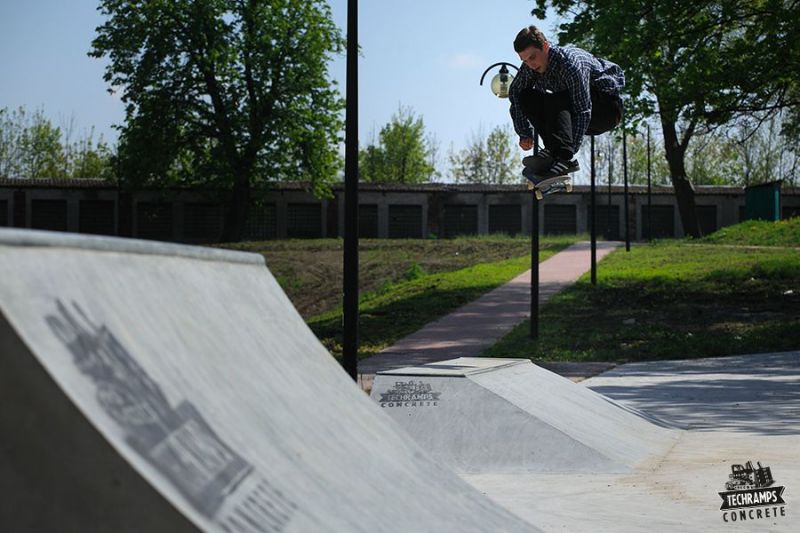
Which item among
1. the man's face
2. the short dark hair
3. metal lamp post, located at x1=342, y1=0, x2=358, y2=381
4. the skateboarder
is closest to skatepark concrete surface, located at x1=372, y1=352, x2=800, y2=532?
metal lamp post, located at x1=342, y1=0, x2=358, y2=381

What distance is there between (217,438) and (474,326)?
56.7ft

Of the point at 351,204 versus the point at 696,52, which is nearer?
the point at 351,204

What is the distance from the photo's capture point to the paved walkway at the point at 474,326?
1644 centimetres

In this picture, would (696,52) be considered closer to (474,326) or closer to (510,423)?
(474,326)

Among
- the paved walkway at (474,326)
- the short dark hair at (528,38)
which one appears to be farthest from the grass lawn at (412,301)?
the short dark hair at (528,38)

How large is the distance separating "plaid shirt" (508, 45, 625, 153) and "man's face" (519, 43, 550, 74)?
0.05 metres

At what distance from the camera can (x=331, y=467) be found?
3602 millimetres

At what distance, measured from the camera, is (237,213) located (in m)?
44.8

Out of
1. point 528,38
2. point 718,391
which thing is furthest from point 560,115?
point 718,391

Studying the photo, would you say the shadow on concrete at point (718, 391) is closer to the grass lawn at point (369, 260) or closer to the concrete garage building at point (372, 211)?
the grass lawn at point (369, 260)

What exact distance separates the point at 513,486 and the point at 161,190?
41.7m

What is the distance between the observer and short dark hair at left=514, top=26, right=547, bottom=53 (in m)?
7.23

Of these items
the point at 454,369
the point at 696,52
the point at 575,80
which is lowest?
the point at 454,369

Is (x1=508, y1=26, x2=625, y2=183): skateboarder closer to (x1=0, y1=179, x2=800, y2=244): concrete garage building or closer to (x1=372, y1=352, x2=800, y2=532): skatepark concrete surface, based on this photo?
(x1=372, y1=352, x2=800, y2=532): skatepark concrete surface
